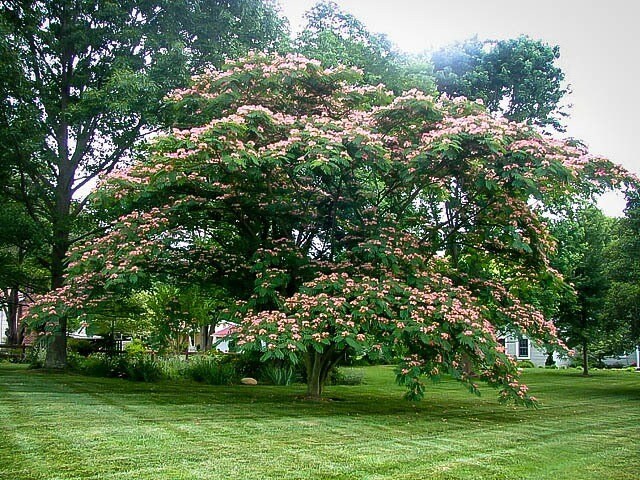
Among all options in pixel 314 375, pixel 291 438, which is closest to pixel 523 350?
pixel 314 375

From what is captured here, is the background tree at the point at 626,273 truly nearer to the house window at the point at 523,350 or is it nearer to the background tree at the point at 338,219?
the background tree at the point at 338,219

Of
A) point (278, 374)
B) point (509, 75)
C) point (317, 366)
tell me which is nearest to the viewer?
point (317, 366)

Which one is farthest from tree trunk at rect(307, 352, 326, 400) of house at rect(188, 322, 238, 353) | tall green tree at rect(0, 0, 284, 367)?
tall green tree at rect(0, 0, 284, 367)

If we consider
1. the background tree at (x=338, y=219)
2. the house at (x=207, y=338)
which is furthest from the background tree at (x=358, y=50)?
the house at (x=207, y=338)

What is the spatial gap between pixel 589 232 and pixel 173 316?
16.9 m

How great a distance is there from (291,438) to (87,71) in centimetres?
1189

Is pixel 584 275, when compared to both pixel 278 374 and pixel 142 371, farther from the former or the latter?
pixel 142 371

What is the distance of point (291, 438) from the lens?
6.58 metres

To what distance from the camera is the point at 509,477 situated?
17.0 feet

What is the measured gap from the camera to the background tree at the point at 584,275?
20.2 metres

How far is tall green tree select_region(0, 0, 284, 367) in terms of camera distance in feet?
45.1

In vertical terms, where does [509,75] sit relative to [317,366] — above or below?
above

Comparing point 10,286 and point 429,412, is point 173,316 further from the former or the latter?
point 10,286

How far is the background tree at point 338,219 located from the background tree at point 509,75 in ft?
31.6
